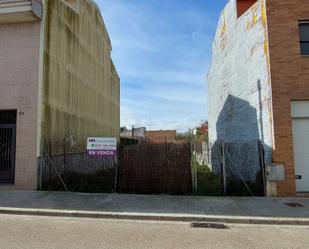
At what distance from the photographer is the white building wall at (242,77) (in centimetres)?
1312

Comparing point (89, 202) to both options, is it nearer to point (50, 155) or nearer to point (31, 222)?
point (31, 222)

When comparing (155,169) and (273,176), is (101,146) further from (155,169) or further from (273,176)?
(273,176)

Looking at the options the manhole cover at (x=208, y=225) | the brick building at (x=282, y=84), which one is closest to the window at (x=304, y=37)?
the brick building at (x=282, y=84)

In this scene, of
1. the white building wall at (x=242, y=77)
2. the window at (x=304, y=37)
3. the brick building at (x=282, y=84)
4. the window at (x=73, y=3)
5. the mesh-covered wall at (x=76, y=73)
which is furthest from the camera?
the window at (x=73, y=3)

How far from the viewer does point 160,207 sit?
10.2 meters

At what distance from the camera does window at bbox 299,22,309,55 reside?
1281 cm

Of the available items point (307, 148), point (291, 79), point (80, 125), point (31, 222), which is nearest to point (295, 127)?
point (307, 148)

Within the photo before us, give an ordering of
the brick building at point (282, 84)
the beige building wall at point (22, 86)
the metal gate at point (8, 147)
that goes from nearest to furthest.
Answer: the brick building at point (282, 84) < the beige building wall at point (22, 86) < the metal gate at point (8, 147)

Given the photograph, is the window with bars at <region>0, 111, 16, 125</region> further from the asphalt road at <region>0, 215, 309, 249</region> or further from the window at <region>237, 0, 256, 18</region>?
the window at <region>237, 0, 256, 18</region>

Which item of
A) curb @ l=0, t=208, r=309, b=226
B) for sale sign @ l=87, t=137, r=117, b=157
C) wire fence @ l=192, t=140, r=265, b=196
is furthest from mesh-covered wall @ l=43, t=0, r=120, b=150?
wire fence @ l=192, t=140, r=265, b=196

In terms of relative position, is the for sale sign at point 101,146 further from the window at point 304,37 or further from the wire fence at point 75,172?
the window at point 304,37

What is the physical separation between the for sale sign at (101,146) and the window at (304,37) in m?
8.00

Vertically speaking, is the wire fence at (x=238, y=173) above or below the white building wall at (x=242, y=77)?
below

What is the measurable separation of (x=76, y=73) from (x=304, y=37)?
11.6 metres
